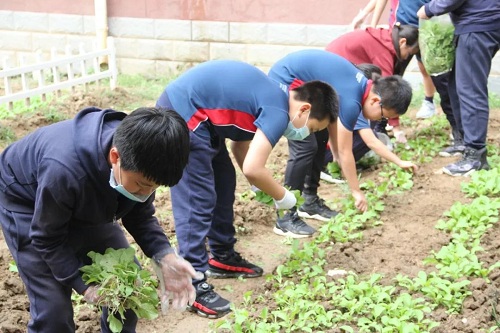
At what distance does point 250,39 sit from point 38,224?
7517mm

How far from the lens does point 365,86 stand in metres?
5.03

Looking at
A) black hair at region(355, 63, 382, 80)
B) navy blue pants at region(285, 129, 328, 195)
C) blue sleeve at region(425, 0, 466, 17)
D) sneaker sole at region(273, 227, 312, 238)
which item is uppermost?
blue sleeve at region(425, 0, 466, 17)

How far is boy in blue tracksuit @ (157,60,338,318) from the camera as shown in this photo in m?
3.85

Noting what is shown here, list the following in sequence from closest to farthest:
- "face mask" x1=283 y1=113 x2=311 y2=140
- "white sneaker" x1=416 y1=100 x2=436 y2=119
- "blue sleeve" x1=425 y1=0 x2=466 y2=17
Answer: "face mask" x1=283 y1=113 x2=311 y2=140 < "blue sleeve" x1=425 y1=0 x2=466 y2=17 < "white sneaker" x1=416 y1=100 x2=436 y2=119

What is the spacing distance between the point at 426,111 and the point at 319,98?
→ 14.6ft

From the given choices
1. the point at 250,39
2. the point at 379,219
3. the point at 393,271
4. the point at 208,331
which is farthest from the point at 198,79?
the point at 250,39

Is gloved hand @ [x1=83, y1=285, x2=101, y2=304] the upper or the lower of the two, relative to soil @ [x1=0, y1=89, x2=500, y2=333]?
upper

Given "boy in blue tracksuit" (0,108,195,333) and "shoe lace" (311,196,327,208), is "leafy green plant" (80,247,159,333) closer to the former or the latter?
"boy in blue tracksuit" (0,108,195,333)

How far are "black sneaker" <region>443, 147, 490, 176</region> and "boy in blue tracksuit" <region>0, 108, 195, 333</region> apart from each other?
144 inches

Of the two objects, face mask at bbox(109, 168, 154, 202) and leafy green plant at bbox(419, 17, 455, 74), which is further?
leafy green plant at bbox(419, 17, 455, 74)

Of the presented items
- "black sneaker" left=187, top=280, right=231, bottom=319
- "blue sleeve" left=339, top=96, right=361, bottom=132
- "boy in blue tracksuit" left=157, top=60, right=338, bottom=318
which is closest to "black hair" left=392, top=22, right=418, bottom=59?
"blue sleeve" left=339, top=96, right=361, bottom=132

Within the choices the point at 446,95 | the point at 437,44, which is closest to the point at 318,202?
the point at 437,44

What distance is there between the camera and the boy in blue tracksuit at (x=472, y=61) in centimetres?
592

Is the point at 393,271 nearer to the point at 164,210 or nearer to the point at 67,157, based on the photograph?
the point at 164,210
